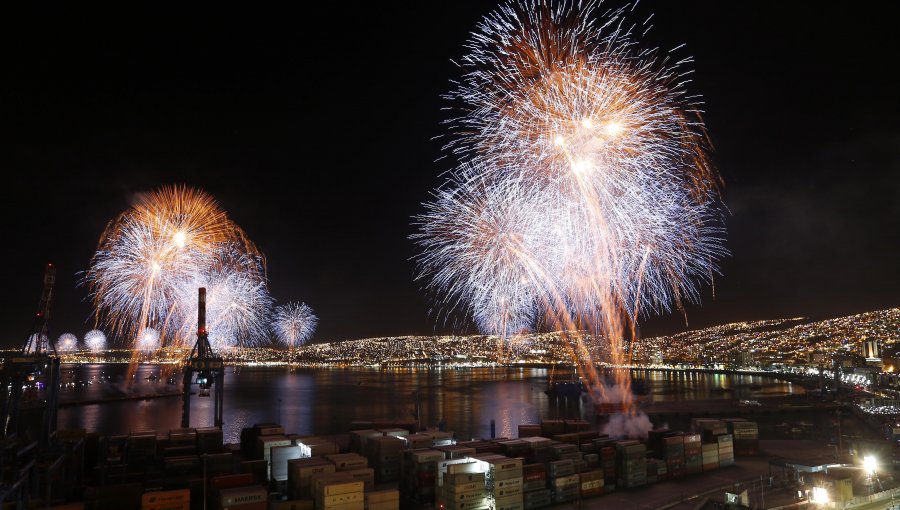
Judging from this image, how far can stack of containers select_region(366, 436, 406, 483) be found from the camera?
67.6 feet

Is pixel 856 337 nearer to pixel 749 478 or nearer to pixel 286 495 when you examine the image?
pixel 749 478

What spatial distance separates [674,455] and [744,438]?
6300 millimetres

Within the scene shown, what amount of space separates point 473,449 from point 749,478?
407 inches

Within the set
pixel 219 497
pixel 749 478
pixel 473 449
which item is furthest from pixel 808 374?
pixel 219 497

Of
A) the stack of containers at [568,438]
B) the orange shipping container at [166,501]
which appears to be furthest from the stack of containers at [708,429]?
the orange shipping container at [166,501]

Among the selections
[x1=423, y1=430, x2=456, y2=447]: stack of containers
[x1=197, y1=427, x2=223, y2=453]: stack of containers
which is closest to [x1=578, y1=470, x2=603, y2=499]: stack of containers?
[x1=423, y1=430, x2=456, y2=447]: stack of containers

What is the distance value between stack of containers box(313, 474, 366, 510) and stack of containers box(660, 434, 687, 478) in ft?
39.7

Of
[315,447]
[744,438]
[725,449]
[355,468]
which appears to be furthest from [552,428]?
[355,468]

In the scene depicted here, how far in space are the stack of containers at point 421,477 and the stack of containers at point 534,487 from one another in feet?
8.76

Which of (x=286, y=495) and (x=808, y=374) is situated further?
(x=808, y=374)

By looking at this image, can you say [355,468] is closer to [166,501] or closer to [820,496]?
[166,501]

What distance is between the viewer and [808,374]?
105312mm

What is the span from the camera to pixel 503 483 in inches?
692

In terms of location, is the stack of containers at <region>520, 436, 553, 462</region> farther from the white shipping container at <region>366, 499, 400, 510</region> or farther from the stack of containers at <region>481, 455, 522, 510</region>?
the white shipping container at <region>366, 499, 400, 510</region>
